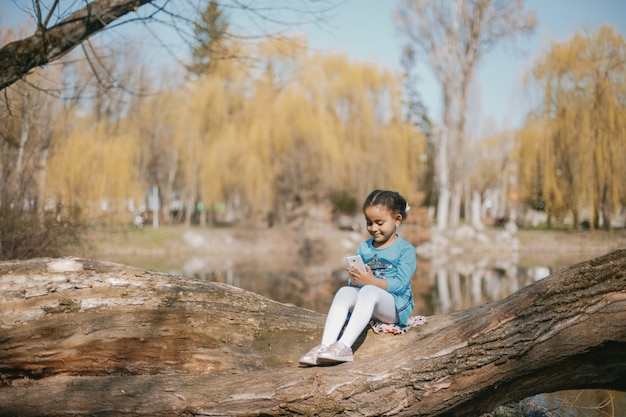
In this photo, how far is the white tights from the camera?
3.23m

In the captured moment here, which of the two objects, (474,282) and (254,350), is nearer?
(254,350)

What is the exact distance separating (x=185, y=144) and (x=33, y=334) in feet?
78.3

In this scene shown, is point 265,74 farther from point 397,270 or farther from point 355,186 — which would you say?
point 397,270

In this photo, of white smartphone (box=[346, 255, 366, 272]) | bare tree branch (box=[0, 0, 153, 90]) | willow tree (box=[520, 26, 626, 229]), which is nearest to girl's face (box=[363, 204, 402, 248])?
white smartphone (box=[346, 255, 366, 272])

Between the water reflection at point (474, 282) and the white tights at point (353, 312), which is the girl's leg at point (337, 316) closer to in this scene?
the white tights at point (353, 312)

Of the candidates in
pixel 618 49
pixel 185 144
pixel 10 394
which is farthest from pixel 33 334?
pixel 185 144

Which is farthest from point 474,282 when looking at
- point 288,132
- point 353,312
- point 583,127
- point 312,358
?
point 288,132

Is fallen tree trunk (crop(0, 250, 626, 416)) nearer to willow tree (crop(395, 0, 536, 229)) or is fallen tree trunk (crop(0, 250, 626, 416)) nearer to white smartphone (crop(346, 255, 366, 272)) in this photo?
white smartphone (crop(346, 255, 366, 272))

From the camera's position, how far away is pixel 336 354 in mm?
3117

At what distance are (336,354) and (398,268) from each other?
0.68 m

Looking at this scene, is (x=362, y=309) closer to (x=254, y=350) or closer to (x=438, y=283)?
(x=254, y=350)

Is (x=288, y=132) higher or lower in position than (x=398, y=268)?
higher

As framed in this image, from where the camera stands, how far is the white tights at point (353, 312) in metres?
3.23

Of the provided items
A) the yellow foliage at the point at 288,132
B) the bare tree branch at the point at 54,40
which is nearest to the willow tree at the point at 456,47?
the yellow foliage at the point at 288,132
